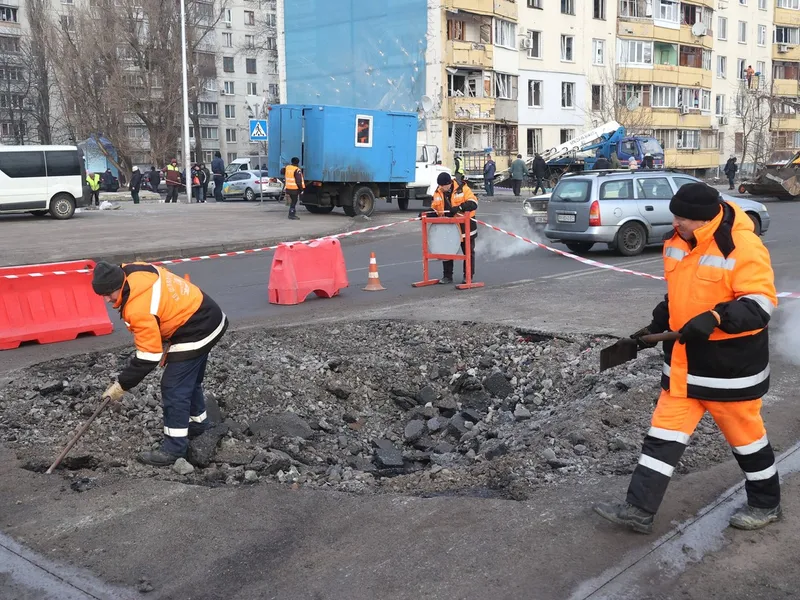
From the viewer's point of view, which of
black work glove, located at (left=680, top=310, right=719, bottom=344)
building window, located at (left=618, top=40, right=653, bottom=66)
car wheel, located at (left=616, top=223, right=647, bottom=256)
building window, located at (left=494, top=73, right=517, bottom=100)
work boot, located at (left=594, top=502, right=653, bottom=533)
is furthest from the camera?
building window, located at (left=618, top=40, right=653, bottom=66)

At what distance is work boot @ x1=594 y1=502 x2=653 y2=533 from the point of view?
4199 millimetres

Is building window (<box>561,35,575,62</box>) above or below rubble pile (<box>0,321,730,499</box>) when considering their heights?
above

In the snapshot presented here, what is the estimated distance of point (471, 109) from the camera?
46188 millimetres

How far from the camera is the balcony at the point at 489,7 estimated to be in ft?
146

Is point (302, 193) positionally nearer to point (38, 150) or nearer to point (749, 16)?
point (38, 150)

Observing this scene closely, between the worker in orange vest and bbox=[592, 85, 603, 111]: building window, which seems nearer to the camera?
the worker in orange vest

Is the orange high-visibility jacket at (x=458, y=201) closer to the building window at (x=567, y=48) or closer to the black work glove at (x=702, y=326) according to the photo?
the black work glove at (x=702, y=326)

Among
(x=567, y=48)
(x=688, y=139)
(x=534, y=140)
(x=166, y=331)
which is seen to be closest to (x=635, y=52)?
(x=567, y=48)

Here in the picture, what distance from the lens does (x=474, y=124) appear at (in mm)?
46719

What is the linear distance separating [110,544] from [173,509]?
1.59 feet

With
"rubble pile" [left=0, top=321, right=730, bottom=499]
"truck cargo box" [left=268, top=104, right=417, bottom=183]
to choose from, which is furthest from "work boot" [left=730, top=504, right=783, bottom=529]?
"truck cargo box" [left=268, top=104, right=417, bottom=183]

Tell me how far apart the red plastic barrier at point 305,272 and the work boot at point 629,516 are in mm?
7920

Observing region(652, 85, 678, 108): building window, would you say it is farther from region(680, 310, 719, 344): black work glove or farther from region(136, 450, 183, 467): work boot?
region(680, 310, 719, 344): black work glove

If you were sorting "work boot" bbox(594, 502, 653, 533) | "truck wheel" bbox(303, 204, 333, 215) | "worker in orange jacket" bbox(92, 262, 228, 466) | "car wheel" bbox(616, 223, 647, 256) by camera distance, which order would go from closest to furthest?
"work boot" bbox(594, 502, 653, 533) → "worker in orange jacket" bbox(92, 262, 228, 466) → "car wheel" bbox(616, 223, 647, 256) → "truck wheel" bbox(303, 204, 333, 215)
